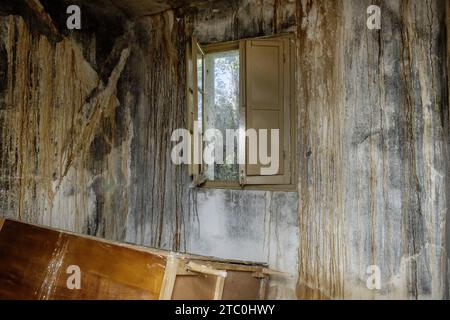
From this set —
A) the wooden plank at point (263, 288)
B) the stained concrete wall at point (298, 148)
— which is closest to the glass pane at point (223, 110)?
the stained concrete wall at point (298, 148)

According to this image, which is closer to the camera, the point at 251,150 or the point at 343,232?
the point at 343,232

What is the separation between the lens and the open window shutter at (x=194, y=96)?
10.5 ft

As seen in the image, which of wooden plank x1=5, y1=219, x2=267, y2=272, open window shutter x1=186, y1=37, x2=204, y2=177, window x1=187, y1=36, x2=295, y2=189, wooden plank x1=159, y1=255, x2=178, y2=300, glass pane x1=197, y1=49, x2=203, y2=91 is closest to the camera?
wooden plank x1=159, y1=255, x2=178, y2=300

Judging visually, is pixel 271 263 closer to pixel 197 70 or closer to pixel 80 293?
pixel 80 293

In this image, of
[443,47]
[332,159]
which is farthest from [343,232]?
[443,47]

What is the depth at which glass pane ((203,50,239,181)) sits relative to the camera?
382 centimetres

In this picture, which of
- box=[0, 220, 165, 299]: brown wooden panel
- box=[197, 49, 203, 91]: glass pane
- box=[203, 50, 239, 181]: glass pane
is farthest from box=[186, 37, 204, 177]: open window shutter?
box=[0, 220, 165, 299]: brown wooden panel

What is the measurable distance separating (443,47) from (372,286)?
6.78ft

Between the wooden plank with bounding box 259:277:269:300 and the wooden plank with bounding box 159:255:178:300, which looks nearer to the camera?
the wooden plank with bounding box 159:255:178:300

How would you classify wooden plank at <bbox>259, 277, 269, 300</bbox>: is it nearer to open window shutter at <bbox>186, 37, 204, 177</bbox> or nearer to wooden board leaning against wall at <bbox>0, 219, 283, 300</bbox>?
wooden board leaning against wall at <bbox>0, 219, 283, 300</bbox>

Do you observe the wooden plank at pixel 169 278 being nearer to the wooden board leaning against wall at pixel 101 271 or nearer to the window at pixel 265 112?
the wooden board leaning against wall at pixel 101 271

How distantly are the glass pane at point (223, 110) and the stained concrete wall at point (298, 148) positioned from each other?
1.62 ft

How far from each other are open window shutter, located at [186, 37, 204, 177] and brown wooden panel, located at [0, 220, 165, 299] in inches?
54.7

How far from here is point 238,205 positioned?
10.3ft
